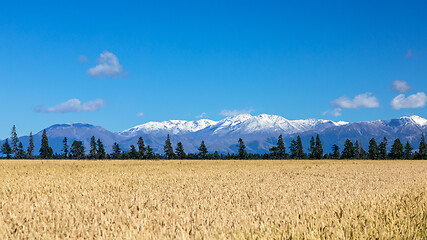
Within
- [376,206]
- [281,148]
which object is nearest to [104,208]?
[376,206]

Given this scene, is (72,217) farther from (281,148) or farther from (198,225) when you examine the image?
(281,148)

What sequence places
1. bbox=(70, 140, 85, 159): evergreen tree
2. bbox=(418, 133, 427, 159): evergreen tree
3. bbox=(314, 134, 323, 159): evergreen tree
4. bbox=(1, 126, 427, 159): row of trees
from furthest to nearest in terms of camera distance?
1. bbox=(70, 140, 85, 159): evergreen tree
2. bbox=(314, 134, 323, 159): evergreen tree
3. bbox=(1, 126, 427, 159): row of trees
4. bbox=(418, 133, 427, 159): evergreen tree

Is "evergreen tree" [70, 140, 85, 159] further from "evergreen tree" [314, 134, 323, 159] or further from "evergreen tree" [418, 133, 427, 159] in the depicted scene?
"evergreen tree" [418, 133, 427, 159]

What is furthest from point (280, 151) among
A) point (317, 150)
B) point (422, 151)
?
point (422, 151)

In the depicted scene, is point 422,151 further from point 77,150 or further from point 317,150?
point 77,150

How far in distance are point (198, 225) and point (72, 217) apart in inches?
103

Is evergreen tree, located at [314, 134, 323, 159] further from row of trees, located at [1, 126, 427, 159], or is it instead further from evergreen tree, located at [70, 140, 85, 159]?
evergreen tree, located at [70, 140, 85, 159]

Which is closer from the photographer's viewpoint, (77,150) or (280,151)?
(280,151)

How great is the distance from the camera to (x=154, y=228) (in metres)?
6.23

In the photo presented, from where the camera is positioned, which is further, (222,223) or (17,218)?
(17,218)

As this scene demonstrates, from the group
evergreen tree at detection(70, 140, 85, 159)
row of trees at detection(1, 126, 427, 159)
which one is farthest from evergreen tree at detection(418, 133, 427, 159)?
evergreen tree at detection(70, 140, 85, 159)

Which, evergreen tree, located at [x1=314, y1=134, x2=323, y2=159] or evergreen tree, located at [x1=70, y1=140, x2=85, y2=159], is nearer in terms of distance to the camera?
evergreen tree, located at [x1=314, y1=134, x2=323, y2=159]

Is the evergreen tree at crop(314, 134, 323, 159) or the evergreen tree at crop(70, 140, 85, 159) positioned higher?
the evergreen tree at crop(70, 140, 85, 159)

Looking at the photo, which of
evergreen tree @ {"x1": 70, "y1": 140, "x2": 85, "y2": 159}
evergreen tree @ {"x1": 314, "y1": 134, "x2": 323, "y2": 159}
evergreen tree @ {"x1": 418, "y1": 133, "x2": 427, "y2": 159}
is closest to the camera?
evergreen tree @ {"x1": 418, "y1": 133, "x2": 427, "y2": 159}
